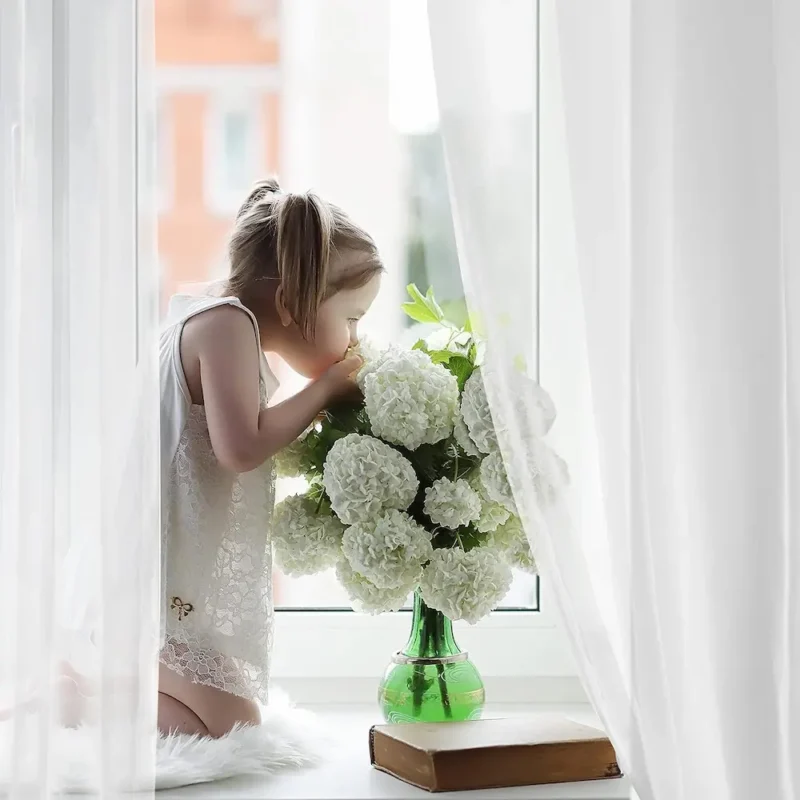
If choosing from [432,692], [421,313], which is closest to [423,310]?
[421,313]

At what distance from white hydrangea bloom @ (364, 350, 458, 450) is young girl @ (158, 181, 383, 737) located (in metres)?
0.08

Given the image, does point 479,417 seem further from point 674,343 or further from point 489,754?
point 489,754

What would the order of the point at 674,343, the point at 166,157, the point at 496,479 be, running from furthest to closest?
the point at 166,157 → the point at 496,479 → the point at 674,343

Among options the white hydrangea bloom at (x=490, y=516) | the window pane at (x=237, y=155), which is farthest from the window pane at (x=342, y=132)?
the white hydrangea bloom at (x=490, y=516)

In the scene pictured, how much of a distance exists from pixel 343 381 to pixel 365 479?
15 cm

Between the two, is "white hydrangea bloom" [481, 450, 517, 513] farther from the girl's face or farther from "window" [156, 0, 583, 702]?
"window" [156, 0, 583, 702]

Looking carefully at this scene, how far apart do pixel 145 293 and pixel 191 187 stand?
2.04 ft

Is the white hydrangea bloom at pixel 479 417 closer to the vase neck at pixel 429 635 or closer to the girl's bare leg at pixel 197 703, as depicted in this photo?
the vase neck at pixel 429 635

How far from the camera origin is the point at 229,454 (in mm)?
1148

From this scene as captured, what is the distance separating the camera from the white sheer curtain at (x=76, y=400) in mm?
938

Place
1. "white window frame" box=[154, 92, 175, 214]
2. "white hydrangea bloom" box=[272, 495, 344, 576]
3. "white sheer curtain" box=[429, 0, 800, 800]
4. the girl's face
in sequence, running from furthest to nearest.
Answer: "white window frame" box=[154, 92, 175, 214] < the girl's face < "white hydrangea bloom" box=[272, 495, 344, 576] < "white sheer curtain" box=[429, 0, 800, 800]

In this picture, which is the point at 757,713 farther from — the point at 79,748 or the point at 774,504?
the point at 79,748

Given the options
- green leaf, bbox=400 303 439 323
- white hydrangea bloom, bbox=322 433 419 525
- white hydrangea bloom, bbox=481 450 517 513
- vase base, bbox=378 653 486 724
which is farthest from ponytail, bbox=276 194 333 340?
vase base, bbox=378 653 486 724

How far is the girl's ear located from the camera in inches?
49.7
